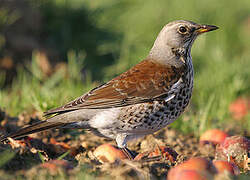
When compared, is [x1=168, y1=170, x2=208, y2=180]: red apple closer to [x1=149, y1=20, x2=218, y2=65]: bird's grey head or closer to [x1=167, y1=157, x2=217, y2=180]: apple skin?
[x1=167, y1=157, x2=217, y2=180]: apple skin

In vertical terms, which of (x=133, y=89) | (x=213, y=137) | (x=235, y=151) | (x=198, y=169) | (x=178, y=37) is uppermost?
(x=178, y=37)

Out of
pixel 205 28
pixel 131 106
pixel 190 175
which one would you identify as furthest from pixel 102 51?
pixel 190 175

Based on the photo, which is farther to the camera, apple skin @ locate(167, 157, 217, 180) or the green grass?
the green grass

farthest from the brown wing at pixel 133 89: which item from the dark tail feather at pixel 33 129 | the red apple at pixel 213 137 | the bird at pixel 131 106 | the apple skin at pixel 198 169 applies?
the apple skin at pixel 198 169

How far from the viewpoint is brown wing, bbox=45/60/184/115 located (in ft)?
14.7

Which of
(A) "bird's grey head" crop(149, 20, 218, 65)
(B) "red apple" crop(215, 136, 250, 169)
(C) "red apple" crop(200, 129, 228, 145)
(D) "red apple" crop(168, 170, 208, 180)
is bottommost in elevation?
(C) "red apple" crop(200, 129, 228, 145)

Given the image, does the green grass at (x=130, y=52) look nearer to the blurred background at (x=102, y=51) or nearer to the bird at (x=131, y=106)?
the blurred background at (x=102, y=51)

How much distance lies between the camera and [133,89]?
4.61 metres

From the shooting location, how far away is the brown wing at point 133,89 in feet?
14.7

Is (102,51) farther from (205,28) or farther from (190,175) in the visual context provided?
(190,175)

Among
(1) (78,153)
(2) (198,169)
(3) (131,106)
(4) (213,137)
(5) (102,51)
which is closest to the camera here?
(2) (198,169)

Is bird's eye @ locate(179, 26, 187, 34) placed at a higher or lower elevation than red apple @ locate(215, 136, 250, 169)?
higher

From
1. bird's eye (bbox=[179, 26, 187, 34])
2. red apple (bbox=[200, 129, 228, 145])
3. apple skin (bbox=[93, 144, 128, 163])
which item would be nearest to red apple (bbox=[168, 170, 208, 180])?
apple skin (bbox=[93, 144, 128, 163])

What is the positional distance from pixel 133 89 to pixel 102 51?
3.99 meters
